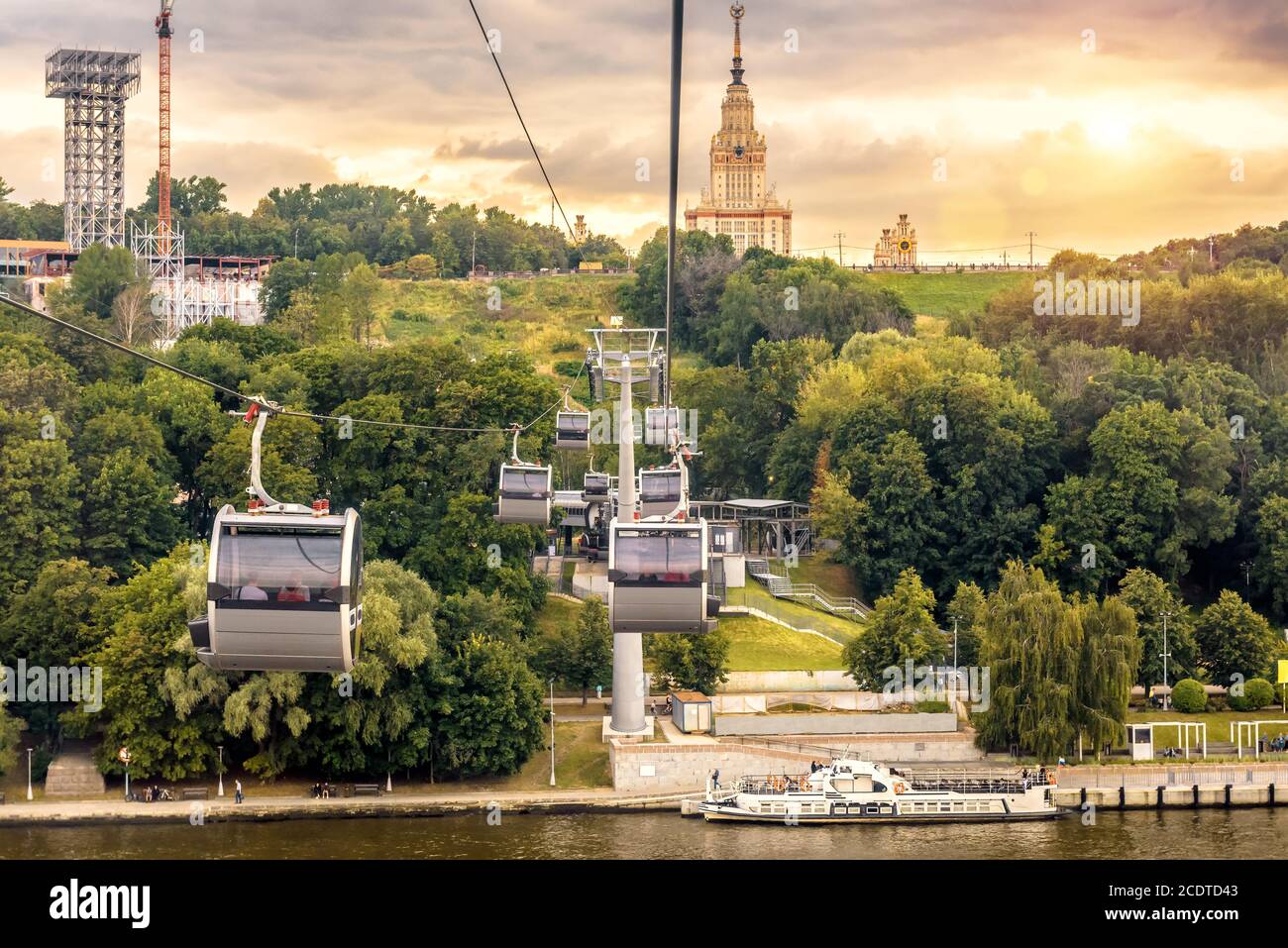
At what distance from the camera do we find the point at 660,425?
4484 cm

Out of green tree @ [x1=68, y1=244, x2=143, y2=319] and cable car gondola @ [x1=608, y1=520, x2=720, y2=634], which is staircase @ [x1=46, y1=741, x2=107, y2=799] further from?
green tree @ [x1=68, y1=244, x2=143, y2=319]

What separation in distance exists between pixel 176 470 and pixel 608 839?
24.3m

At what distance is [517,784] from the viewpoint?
146 feet

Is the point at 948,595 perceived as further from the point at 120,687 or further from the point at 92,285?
the point at 92,285

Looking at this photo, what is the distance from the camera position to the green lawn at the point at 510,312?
94.9 metres

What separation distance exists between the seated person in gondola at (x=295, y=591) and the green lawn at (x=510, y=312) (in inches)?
2743

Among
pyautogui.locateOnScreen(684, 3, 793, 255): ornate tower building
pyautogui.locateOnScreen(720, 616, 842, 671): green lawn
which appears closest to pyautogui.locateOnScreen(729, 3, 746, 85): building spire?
pyautogui.locateOnScreen(684, 3, 793, 255): ornate tower building

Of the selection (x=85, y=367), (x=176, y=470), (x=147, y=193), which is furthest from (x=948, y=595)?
(x=147, y=193)

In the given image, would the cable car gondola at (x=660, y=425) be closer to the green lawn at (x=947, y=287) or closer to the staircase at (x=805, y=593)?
the staircase at (x=805, y=593)

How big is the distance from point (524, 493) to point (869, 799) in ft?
36.1

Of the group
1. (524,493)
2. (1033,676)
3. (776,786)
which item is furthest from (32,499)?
(1033,676)

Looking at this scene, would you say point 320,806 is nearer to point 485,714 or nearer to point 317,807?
point 317,807

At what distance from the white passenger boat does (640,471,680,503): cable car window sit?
773 centimetres

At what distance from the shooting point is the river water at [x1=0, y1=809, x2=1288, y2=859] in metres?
39.2
